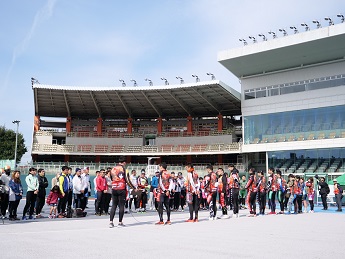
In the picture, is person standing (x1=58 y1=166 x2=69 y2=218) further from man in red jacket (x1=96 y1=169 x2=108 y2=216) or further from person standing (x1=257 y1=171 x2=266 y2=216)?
person standing (x1=257 y1=171 x2=266 y2=216)

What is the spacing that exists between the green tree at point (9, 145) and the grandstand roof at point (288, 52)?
38.6 metres

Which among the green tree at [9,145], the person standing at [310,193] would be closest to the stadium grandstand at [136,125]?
the green tree at [9,145]

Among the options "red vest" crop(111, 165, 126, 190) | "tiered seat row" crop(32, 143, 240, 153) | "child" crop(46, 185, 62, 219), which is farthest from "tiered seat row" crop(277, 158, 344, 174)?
"red vest" crop(111, 165, 126, 190)

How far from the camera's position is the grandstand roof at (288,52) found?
33250 mm

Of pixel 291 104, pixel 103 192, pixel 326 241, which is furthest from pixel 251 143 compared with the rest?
pixel 326 241

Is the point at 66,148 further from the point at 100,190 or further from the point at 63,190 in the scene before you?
the point at 63,190

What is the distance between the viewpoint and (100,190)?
49.5 feet

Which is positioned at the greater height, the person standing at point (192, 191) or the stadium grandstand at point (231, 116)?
the stadium grandstand at point (231, 116)

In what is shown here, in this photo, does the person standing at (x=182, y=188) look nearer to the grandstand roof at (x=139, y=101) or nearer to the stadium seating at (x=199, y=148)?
the grandstand roof at (x=139, y=101)

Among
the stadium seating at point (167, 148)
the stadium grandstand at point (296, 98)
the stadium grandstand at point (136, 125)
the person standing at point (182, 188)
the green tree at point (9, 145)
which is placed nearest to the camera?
the person standing at point (182, 188)

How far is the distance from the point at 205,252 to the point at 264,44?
32.2 meters

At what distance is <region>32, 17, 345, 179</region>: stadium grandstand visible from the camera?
35.0 meters

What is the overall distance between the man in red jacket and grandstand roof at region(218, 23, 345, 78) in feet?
82.1

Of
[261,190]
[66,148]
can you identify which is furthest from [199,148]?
[261,190]
